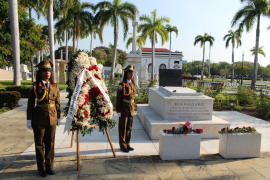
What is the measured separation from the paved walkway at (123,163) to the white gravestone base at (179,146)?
0.14 m

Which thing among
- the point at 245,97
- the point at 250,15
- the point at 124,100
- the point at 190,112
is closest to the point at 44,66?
the point at 124,100

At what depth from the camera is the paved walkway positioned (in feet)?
12.1

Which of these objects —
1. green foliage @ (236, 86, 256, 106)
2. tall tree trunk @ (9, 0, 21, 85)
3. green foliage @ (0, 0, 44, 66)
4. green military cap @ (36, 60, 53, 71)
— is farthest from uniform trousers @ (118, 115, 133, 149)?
green foliage @ (0, 0, 44, 66)

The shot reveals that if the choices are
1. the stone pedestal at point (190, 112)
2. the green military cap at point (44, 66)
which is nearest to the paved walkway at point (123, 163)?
the stone pedestal at point (190, 112)

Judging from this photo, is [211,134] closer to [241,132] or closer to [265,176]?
[241,132]

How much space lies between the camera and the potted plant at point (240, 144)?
4.43 m

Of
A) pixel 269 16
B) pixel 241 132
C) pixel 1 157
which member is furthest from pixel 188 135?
pixel 269 16

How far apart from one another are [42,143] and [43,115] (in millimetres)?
516

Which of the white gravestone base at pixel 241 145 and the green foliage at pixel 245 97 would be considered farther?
the green foliage at pixel 245 97

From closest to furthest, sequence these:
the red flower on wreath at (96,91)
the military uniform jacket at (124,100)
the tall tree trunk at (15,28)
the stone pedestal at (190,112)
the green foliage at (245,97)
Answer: the red flower on wreath at (96,91), the military uniform jacket at (124,100), the stone pedestal at (190,112), the green foliage at (245,97), the tall tree trunk at (15,28)

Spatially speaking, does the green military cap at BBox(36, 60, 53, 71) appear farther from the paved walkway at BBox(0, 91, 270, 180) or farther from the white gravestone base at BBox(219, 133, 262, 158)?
the white gravestone base at BBox(219, 133, 262, 158)

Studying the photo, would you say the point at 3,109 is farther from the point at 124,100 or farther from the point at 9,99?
the point at 124,100

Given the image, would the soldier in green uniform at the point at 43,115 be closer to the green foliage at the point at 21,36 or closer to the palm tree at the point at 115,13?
the green foliage at the point at 21,36

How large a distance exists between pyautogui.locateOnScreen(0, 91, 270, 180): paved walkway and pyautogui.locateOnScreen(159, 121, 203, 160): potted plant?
15cm
